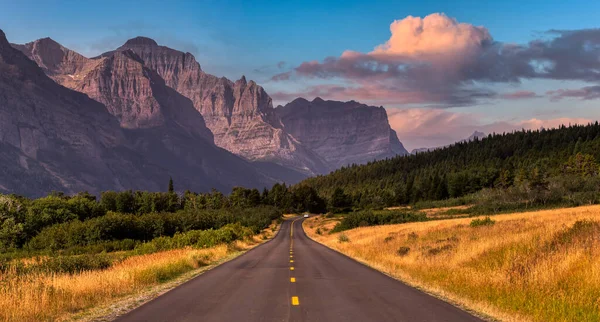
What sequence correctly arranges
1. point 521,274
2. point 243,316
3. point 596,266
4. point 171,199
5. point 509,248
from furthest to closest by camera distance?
1. point 171,199
2. point 509,248
3. point 521,274
4. point 596,266
5. point 243,316

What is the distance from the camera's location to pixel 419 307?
13.2 meters

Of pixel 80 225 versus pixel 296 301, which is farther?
pixel 80 225

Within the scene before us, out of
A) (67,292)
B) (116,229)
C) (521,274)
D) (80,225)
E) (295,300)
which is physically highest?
(67,292)

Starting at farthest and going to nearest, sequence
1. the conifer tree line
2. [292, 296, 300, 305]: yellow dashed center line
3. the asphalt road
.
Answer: the conifer tree line, [292, 296, 300, 305]: yellow dashed center line, the asphalt road

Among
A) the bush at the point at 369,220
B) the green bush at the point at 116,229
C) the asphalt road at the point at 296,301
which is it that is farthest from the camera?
the green bush at the point at 116,229

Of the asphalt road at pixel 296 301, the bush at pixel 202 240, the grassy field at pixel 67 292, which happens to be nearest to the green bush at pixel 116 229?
the bush at pixel 202 240

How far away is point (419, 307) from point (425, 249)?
55.5 ft

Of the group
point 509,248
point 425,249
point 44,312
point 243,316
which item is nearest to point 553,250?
point 509,248

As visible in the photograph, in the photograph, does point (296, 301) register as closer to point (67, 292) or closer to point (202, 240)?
point (67, 292)

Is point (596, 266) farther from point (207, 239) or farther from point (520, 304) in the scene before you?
point (207, 239)

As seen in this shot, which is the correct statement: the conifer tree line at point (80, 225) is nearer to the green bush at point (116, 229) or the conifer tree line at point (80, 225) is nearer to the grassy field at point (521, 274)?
the green bush at point (116, 229)

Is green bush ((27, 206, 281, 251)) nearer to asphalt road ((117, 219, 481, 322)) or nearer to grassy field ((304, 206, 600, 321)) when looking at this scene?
grassy field ((304, 206, 600, 321))

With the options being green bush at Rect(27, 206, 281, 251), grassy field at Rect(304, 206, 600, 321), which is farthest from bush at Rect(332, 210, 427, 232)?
grassy field at Rect(304, 206, 600, 321)

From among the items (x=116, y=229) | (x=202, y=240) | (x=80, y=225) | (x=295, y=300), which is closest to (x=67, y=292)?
(x=295, y=300)
